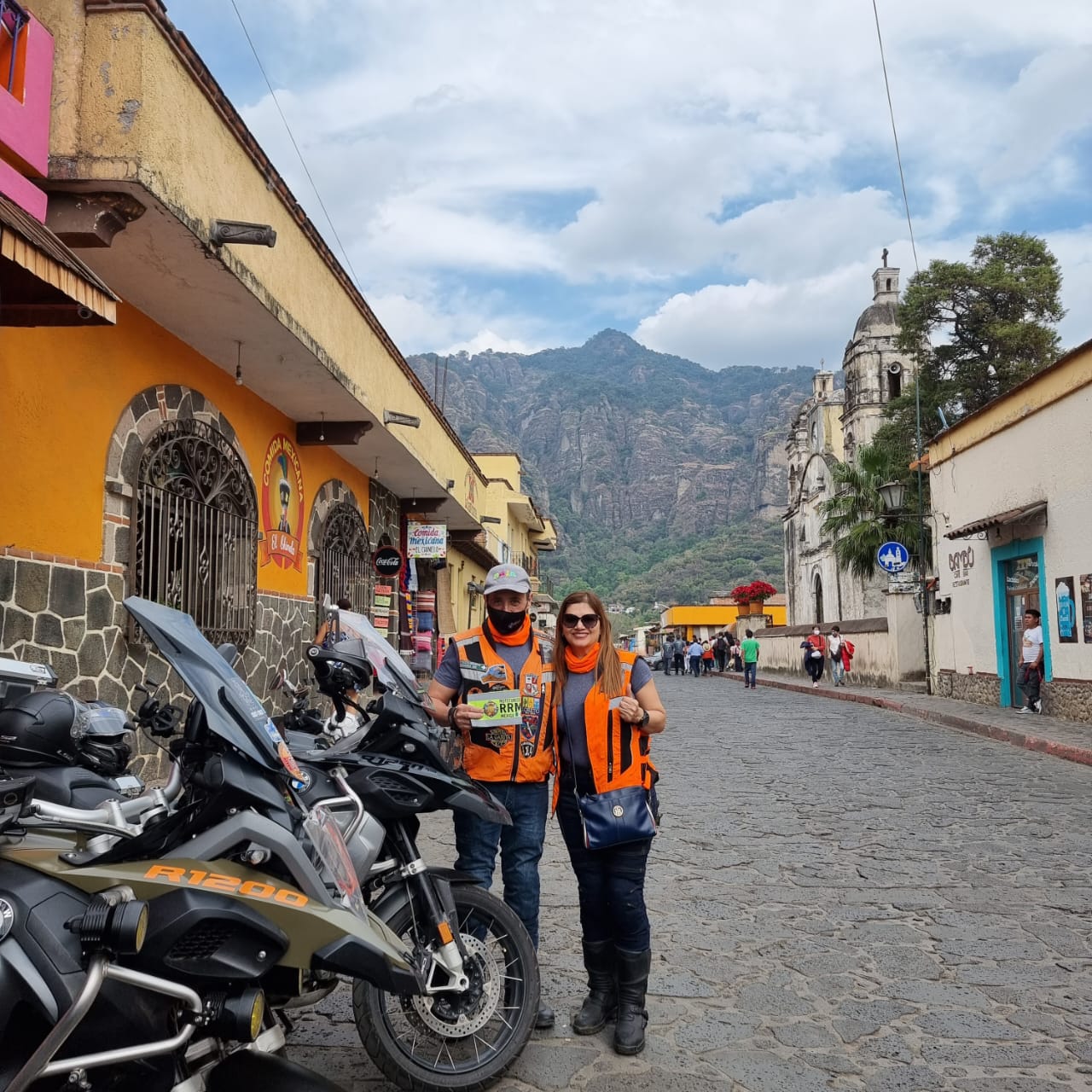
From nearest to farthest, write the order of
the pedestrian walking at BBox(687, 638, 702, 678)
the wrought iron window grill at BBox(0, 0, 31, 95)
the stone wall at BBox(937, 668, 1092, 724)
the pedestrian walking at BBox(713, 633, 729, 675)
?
the wrought iron window grill at BBox(0, 0, 31, 95) < the stone wall at BBox(937, 668, 1092, 724) < the pedestrian walking at BBox(687, 638, 702, 678) < the pedestrian walking at BBox(713, 633, 729, 675)

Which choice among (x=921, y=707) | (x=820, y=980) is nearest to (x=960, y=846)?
(x=820, y=980)

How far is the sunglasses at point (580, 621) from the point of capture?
387 centimetres

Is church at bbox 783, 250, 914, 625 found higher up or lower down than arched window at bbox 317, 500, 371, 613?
higher up

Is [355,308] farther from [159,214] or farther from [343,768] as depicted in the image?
[343,768]

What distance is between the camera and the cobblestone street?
344 centimetres

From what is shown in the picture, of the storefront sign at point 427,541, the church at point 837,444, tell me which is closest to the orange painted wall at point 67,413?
the storefront sign at point 427,541

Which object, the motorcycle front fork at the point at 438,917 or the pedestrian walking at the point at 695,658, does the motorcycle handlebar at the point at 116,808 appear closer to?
the motorcycle front fork at the point at 438,917

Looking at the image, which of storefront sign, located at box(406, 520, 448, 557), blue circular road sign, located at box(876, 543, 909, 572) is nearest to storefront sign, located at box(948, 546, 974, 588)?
blue circular road sign, located at box(876, 543, 909, 572)

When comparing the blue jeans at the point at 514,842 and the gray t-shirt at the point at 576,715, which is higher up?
the gray t-shirt at the point at 576,715

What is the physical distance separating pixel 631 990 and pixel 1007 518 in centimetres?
1435

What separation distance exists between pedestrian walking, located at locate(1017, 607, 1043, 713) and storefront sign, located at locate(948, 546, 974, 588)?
3.24 metres

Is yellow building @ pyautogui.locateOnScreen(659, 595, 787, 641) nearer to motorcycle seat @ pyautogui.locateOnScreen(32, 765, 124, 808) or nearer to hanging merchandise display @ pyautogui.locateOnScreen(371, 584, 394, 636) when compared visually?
hanging merchandise display @ pyautogui.locateOnScreen(371, 584, 394, 636)

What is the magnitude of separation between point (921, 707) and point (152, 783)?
550 inches

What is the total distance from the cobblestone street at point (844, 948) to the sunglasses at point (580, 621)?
1.48 meters
